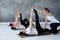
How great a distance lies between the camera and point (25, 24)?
A: 119 cm

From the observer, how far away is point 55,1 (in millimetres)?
1507

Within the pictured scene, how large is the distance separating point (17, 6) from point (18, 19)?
25cm

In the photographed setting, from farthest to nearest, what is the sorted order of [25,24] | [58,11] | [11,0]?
1. [58,11]
2. [11,0]
3. [25,24]

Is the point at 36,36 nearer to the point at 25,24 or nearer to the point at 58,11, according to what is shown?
the point at 25,24

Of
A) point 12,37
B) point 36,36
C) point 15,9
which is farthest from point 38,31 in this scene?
point 15,9

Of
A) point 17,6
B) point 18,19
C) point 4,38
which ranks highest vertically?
point 17,6

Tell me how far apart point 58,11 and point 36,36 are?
583 mm

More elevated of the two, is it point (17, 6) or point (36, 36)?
point (17, 6)

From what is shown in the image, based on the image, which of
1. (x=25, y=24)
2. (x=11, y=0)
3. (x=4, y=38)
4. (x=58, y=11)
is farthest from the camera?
(x=58, y=11)

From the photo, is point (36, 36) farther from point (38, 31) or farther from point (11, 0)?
point (11, 0)

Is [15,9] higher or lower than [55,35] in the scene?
higher

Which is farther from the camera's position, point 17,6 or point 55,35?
point 17,6

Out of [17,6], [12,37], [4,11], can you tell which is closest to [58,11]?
[17,6]

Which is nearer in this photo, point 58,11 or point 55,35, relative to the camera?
point 55,35
